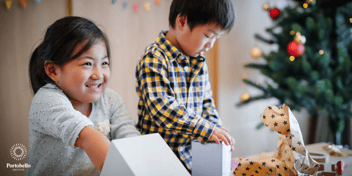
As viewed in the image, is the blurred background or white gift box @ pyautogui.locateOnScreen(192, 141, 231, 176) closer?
white gift box @ pyautogui.locateOnScreen(192, 141, 231, 176)

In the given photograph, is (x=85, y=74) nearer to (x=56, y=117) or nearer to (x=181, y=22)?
(x=56, y=117)

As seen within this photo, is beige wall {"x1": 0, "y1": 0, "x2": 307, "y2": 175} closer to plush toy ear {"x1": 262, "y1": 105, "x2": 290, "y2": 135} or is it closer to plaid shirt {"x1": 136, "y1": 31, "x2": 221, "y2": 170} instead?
plaid shirt {"x1": 136, "y1": 31, "x2": 221, "y2": 170}

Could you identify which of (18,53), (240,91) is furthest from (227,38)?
(18,53)

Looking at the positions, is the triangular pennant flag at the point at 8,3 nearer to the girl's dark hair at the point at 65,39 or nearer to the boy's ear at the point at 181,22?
the girl's dark hair at the point at 65,39

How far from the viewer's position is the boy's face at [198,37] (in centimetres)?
92

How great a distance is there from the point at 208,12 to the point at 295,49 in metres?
1.17

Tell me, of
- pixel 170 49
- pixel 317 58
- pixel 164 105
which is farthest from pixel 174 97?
pixel 317 58

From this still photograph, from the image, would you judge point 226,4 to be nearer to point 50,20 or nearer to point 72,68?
point 72,68

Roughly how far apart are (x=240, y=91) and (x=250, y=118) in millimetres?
365

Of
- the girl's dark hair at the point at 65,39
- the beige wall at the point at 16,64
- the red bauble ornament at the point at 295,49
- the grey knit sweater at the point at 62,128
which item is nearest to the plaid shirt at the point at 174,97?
the grey knit sweater at the point at 62,128

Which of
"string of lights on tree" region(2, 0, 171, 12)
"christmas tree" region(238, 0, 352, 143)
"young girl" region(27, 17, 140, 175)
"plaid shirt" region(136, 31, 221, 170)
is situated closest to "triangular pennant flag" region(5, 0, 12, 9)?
"string of lights on tree" region(2, 0, 171, 12)

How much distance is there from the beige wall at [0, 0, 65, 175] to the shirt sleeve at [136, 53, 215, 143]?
91 centimetres

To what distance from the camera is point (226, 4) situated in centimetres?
91

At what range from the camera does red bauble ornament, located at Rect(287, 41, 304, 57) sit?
1800 mm
